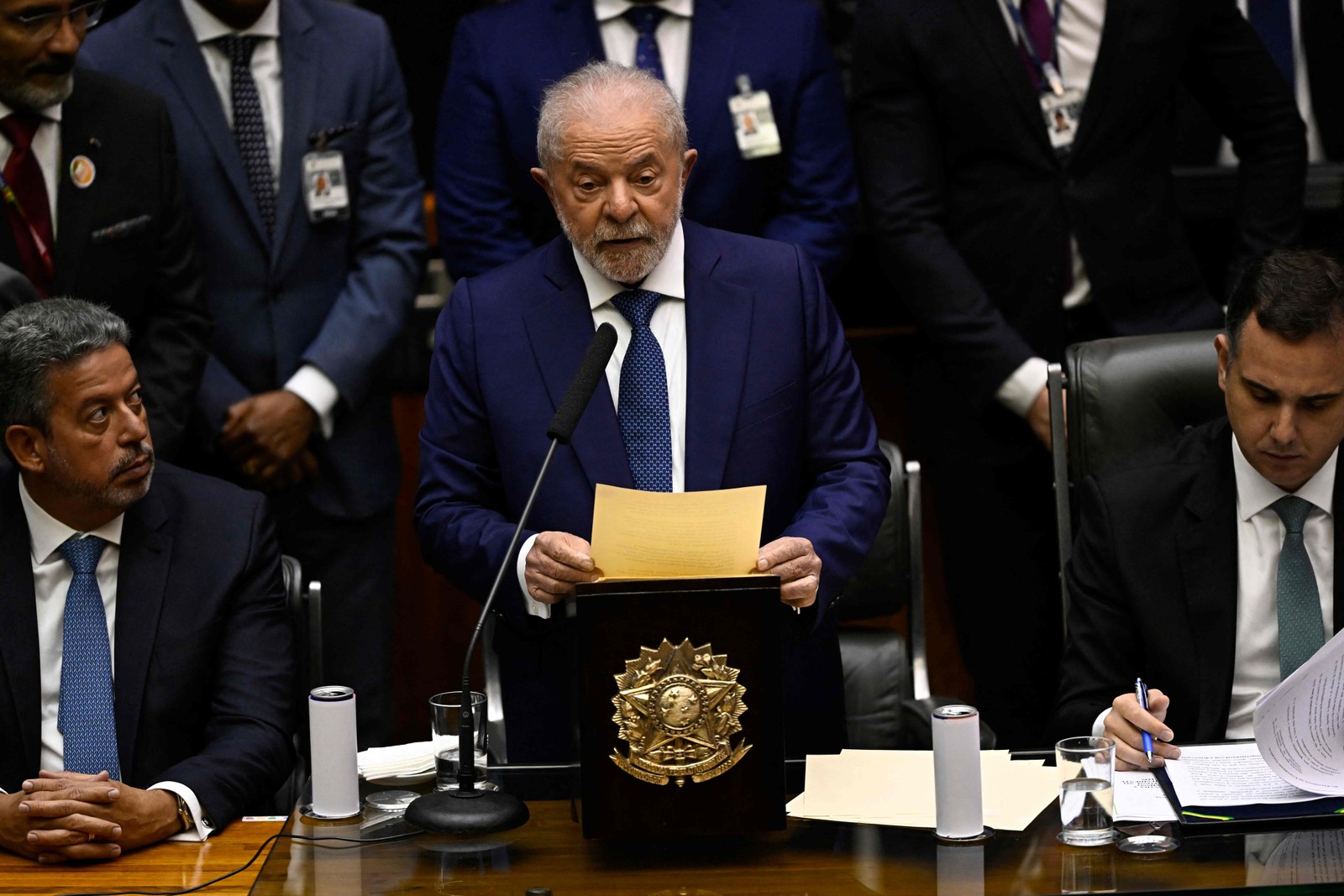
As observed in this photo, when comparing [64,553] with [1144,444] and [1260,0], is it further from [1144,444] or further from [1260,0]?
[1260,0]

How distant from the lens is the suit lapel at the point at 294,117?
395cm

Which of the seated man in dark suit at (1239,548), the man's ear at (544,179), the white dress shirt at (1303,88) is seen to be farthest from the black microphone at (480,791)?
the white dress shirt at (1303,88)

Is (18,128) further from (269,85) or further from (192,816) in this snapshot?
(192,816)

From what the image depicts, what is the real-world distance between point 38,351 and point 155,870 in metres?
1.02

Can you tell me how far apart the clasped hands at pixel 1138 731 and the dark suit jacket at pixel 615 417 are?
59 centimetres

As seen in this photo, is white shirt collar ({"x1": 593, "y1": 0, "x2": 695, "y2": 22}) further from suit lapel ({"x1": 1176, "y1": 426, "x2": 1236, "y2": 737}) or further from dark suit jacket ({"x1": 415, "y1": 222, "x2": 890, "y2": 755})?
suit lapel ({"x1": 1176, "y1": 426, "x2": 1236, "y2": 737})

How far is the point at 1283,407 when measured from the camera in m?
2.92

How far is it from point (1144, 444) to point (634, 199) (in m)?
1.11

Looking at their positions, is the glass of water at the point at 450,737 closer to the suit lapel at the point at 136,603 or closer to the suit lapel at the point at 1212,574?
the suit lapel at the point at 136,603

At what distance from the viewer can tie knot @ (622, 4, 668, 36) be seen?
394 centimetres

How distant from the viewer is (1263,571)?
3.02 m

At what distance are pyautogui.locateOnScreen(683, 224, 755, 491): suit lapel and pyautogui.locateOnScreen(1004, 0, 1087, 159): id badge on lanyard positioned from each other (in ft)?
3.53

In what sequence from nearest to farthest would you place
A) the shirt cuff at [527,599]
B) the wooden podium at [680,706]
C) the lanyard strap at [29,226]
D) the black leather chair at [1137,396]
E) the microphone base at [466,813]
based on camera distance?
the wooden podium at [680,706]
the microphone base at [466,813]
the shirt cuff at [527,599]
the black leather chair at [1137,396]
the lanyard strap at [29,226]

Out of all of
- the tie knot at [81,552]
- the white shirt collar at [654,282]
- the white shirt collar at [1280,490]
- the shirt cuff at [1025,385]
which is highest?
the white shirt collar at [654,282]
